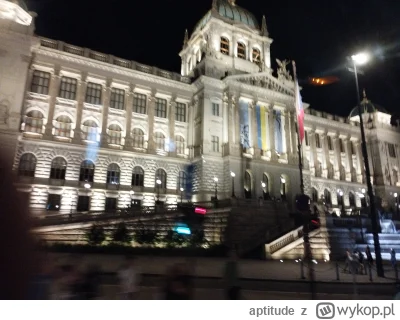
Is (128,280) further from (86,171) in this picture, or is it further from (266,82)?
(266,82)

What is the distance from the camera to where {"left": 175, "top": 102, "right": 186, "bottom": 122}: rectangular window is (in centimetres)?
4555

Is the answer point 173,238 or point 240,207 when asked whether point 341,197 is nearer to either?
point 240,207

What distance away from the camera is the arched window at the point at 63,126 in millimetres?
37781

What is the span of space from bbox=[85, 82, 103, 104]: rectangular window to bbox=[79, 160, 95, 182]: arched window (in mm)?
7770

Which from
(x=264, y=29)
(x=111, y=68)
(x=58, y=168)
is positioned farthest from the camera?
(x=264, y=29)

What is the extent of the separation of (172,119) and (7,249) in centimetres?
4252

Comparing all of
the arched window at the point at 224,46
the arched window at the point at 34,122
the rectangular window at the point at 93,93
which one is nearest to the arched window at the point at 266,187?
the arched window at the point at 224,46

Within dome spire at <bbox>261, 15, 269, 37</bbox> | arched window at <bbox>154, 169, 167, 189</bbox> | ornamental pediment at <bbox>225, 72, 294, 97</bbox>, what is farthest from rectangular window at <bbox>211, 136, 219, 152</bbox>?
dome spire at <bbox>261, 15, 269, 37</bbox>

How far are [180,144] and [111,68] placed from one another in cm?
1300

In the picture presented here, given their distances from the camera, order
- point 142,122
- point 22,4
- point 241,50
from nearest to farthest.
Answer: point 22,4 → point 142,122 → point 241,50

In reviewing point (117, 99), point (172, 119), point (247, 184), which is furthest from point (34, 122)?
point (247, 184)

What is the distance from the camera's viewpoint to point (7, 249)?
2.61 metres

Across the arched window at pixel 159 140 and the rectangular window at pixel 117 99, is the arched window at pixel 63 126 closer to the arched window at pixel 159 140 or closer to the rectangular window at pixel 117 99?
the rectangular window at pixel 117 99

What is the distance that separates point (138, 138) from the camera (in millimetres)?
42125
